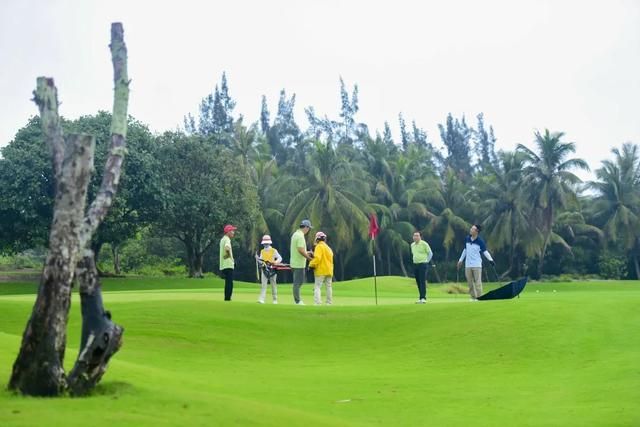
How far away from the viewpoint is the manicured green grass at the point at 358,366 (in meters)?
10.5

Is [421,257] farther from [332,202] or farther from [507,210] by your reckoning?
[507,210]

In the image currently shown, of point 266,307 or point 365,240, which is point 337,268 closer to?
point 365,240

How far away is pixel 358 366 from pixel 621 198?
6555 cm

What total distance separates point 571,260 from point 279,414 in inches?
2830

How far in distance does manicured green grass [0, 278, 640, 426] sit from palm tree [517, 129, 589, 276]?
51.6 m

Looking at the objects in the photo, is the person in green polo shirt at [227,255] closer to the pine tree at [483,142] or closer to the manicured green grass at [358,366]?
the manicured green grass at [358,366]

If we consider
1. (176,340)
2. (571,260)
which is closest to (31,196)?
(176,340)

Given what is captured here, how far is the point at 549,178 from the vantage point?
7350cm

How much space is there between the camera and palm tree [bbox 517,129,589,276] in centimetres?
7294

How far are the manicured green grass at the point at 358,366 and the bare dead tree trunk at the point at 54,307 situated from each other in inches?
15.4

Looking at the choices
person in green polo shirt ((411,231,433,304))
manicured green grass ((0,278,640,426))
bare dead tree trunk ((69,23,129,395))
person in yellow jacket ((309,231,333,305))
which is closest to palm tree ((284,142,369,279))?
person in green polo shirt ((411,231,433,304))

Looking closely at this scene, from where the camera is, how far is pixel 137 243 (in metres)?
75.8

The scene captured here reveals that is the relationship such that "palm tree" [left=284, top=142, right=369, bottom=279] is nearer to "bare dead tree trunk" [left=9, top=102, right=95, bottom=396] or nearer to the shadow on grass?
the shadow on grass

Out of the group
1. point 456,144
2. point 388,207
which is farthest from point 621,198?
point 456,144
